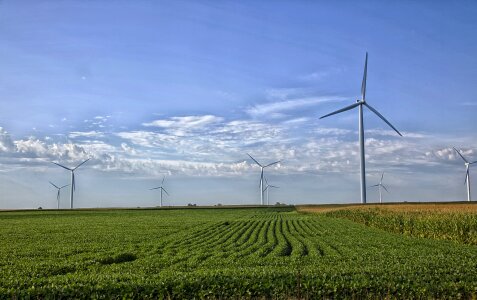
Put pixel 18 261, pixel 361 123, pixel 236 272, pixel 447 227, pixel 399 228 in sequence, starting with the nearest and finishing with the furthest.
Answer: pixel 236 272 → pixel 18 261 → pixel 447 227 → pixel 399 228 → pixel 361 123

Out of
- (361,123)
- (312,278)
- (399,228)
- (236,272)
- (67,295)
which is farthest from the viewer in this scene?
(361,123)

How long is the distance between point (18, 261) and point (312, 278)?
53.7 feet

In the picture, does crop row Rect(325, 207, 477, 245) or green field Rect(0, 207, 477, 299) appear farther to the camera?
crop row Rect(325, 207, 477, 245)

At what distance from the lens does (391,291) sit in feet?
53.8

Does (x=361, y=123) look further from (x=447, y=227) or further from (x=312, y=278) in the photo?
(x=312, y=278)

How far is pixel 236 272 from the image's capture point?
1888 centimetres

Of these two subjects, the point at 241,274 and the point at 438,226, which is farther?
the point at 438,226

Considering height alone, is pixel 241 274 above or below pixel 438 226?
below

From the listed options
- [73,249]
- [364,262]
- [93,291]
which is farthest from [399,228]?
[93,291]

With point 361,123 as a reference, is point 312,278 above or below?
below

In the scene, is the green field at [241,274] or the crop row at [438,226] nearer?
the green field at [241,274]

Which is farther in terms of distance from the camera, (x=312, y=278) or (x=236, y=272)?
(x=236, y=272)

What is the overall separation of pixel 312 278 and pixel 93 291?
7.75 metres

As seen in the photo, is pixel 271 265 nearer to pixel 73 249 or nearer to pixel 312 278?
pixel 312 278
